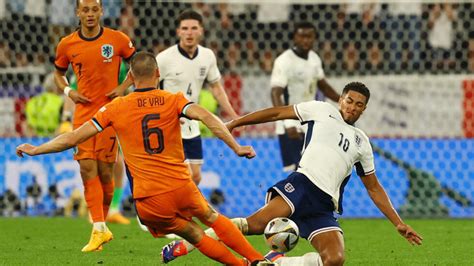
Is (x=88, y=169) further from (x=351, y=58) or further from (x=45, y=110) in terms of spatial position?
(x=351, y=58)

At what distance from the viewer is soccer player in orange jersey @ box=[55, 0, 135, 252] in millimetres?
9398

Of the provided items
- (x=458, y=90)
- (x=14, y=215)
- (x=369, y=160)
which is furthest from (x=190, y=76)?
(x=458, y=90)

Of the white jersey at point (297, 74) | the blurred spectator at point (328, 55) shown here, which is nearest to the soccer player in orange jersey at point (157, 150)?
the white jersey at point (297, 74)

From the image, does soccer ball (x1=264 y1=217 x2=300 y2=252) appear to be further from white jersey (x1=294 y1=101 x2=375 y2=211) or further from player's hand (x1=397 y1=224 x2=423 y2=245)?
player's hand (x1=397 y1=224 x2=423 y2=245)

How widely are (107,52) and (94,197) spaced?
51.0 inches

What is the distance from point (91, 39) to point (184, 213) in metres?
2.98

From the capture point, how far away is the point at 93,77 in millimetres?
9500

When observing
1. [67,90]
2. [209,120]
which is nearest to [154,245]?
[67,90]

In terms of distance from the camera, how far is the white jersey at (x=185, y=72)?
10531 mm

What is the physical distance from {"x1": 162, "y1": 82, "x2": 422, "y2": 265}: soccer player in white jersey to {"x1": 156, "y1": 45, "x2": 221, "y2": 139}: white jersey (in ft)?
10.2

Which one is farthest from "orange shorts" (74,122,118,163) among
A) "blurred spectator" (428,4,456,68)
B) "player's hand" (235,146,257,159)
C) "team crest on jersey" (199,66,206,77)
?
"blurred spectator" (428,4,456,68)

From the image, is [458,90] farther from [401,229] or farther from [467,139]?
[401,229]

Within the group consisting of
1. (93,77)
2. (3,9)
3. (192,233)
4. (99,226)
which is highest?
(3,9)

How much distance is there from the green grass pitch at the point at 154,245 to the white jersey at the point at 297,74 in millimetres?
1587
